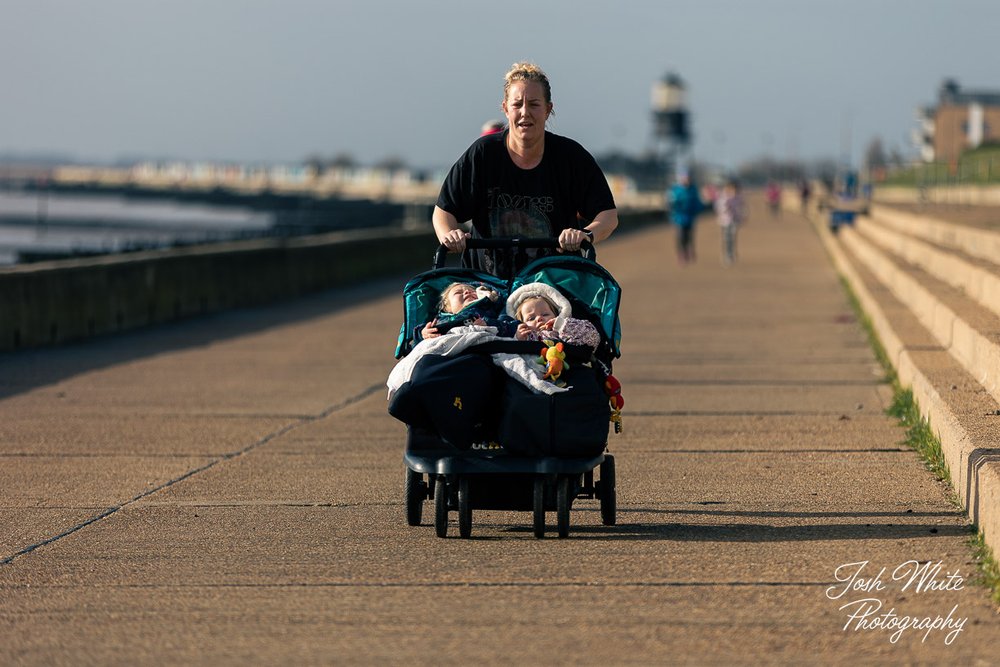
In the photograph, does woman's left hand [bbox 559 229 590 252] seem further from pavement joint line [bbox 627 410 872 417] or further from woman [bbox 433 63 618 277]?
pavement joint line [bbox 627 410 872 417]

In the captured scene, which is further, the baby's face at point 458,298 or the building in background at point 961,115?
the building in background at point 961,115

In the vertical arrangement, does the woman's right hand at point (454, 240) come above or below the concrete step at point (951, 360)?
above

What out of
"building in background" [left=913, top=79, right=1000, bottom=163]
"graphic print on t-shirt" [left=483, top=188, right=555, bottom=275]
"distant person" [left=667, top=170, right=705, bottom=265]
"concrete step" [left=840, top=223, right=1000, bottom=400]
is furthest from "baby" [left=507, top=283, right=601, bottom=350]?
"building in background" [left=913, top=79, right=1000, bottom=163]

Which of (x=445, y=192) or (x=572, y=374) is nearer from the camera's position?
(x=572, y=374)

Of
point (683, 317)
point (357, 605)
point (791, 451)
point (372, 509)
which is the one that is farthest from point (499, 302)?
point (683, 317)

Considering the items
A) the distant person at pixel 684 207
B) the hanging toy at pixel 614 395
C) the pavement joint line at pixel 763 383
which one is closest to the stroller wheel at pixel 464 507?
the hanging toy at pixel 614 395

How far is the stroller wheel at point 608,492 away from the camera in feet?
22.9

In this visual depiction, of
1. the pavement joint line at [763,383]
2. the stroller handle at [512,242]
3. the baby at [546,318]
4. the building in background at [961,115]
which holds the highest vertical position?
the building in background at [961,115]

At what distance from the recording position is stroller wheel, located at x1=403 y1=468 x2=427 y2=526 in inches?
275

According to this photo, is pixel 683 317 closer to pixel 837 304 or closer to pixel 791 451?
pixel 837 304

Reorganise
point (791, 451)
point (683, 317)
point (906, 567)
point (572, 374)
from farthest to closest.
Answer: point (683, 317)
point (791, 451)
point (572, 374)
point (906, 567)

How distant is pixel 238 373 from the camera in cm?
1382

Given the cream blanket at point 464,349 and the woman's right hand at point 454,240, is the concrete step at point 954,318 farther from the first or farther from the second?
the woman's right hand at point 454,240

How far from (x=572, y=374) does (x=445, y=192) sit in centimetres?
113
